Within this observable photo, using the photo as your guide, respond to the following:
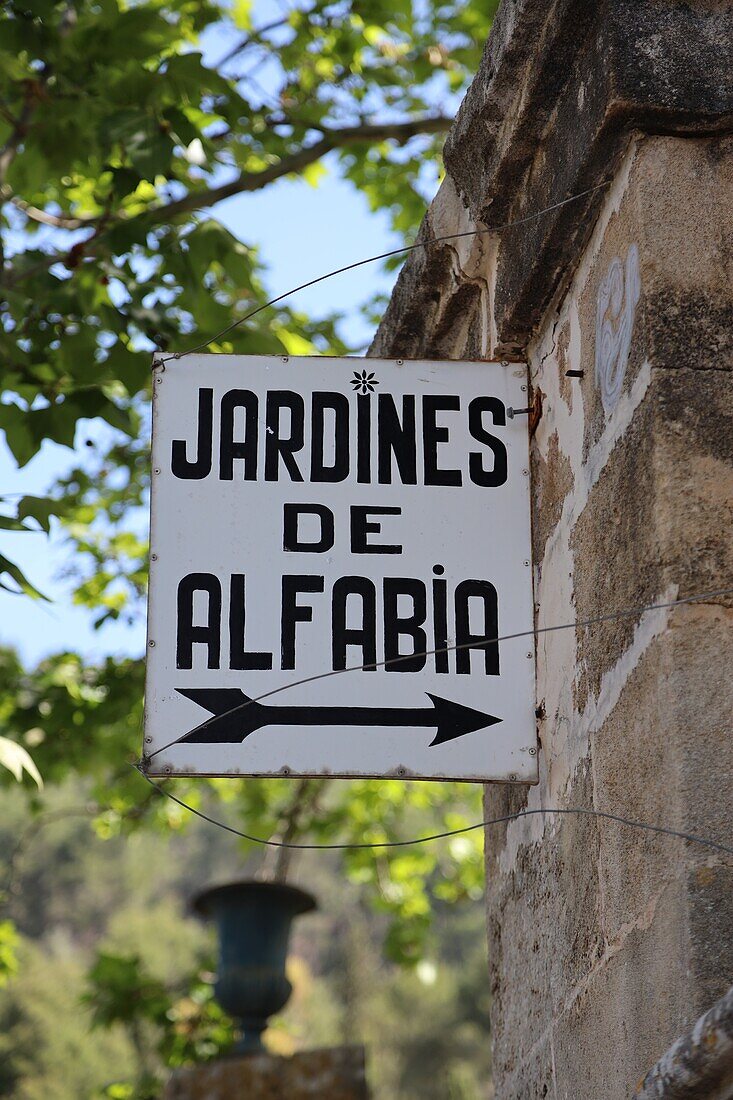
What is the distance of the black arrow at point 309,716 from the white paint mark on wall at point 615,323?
0.50 metres

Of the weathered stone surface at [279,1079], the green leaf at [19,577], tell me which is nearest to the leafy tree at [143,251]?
the green leaf at [19,577]

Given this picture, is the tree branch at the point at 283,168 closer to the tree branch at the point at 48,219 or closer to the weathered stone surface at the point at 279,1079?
the tree branch at the point at 48,219

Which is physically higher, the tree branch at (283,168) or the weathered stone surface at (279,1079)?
the tree branch at (283,168)

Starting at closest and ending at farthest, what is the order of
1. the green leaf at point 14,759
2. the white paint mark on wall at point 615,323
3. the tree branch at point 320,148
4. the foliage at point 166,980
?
1. the white paint mark on wall at point 615,323
2. the green leaf at point 14,759
3. the tree branch at point 320,148
4. the foliage at point 166,980

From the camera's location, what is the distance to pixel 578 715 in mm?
2029

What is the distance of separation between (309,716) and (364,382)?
1.88ft

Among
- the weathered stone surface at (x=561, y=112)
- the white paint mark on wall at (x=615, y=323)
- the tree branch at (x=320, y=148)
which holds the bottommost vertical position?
the white paint mark on wall at (x=615, y=323)

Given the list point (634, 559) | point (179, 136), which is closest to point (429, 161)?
point (179, 136)

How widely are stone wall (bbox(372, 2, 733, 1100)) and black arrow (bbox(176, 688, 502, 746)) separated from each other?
0.15m

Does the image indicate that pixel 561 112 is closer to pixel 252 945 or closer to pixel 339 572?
pixel 339 572

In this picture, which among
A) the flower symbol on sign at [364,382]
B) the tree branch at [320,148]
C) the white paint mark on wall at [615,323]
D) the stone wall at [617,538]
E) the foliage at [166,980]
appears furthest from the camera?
the foliage at [166,980]

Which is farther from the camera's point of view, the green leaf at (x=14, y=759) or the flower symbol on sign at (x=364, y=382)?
the green leaf at (x=14, y=759)

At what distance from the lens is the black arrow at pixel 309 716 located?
2.11 m

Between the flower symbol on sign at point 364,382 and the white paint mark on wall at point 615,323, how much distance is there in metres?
0.40
